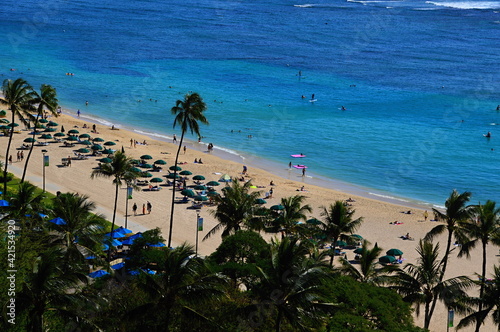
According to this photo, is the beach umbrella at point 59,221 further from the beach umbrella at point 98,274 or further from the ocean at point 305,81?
the ocean at point 305,81

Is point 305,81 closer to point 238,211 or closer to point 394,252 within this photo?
point 394,252

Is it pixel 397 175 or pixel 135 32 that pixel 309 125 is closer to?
pixel 397 175

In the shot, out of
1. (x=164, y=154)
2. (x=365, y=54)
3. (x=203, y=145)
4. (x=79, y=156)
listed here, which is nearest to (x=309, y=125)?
(x=203, y=145)

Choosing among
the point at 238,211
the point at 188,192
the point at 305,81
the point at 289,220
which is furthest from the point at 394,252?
the point at 305,81

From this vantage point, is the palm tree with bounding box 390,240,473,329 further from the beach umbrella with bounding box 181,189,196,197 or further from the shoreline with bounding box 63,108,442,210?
the shoreline with bounding box 63,108,442,210

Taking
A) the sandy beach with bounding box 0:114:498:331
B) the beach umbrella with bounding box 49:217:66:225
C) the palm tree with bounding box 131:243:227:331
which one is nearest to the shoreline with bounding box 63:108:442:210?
the sandy beach with bounding box 0:114:498:331

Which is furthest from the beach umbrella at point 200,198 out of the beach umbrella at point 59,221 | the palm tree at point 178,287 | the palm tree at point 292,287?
the palm tree at point 292,287
